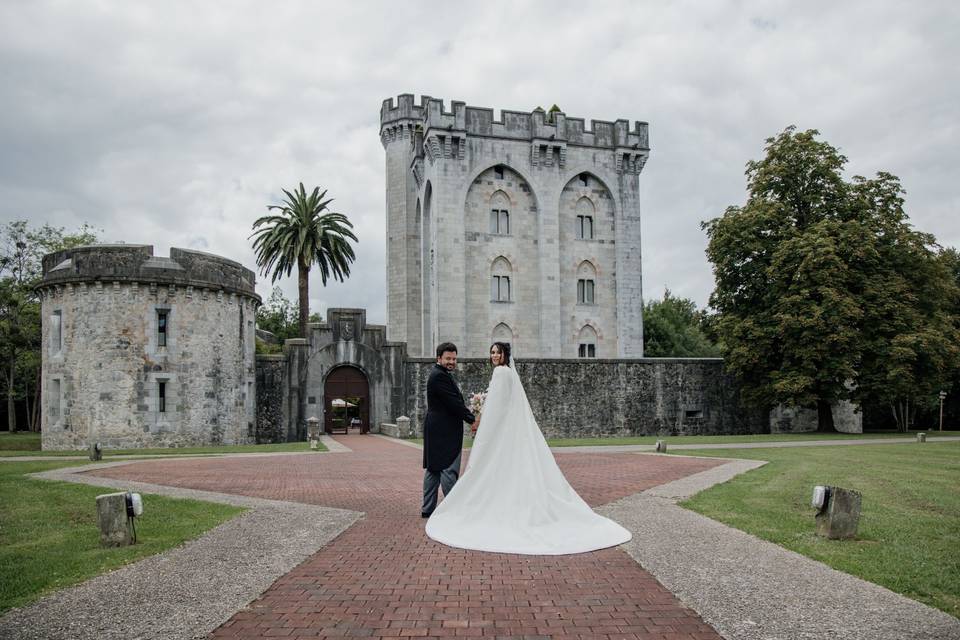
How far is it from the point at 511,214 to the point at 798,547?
36337 mm

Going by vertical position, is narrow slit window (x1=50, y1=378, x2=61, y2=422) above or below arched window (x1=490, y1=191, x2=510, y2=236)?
below

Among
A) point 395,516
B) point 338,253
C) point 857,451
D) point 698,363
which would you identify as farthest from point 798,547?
point 338,253

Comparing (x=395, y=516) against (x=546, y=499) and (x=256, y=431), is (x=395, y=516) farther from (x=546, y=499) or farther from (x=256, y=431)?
(x=256, y=431)

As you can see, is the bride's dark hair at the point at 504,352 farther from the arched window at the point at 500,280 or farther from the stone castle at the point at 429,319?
the arched window at the point at 500,280

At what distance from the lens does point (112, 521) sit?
8.16 m

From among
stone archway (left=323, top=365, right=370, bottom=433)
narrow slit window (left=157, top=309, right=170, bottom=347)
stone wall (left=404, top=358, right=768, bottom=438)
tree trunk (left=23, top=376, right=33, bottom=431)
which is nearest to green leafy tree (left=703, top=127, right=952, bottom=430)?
stone wall (left=404, top=358, right=768, bottom=438)

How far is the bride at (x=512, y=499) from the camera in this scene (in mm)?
8039

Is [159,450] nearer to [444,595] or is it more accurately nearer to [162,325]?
[162,325]

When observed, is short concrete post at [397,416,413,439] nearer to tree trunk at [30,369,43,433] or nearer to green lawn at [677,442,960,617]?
green lawn at [677,442,960,617]

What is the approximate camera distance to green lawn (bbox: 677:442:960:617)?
6.75 meters

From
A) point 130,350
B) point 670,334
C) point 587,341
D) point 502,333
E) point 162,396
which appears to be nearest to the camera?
point 130,350

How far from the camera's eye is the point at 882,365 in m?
30.7

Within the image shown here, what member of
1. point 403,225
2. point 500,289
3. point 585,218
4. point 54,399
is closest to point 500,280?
point 500,289

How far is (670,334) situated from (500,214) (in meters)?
30.8
